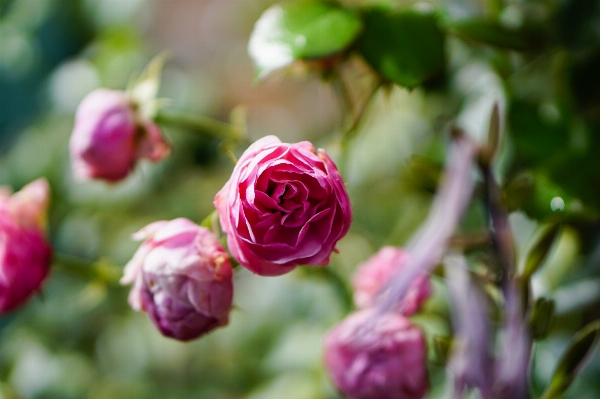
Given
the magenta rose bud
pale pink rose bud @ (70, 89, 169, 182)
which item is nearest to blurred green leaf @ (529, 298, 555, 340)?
the magenta rose bud

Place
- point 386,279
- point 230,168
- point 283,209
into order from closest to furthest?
point 283,209
point 386,279
point 230,168

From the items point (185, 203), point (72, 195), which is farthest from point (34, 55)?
point (185, 203)

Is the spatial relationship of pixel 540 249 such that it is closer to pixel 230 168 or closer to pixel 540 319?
pixel 540 319

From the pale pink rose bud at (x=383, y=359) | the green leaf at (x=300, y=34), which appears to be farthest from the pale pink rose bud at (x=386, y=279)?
the green leaf at (x=300, y=34)

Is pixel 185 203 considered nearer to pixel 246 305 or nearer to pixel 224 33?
pixel 246 305

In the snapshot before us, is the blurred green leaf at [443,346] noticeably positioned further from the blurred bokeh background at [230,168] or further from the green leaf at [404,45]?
the green leaf at [404,45]

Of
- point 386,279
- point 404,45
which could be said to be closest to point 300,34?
point 404,45
